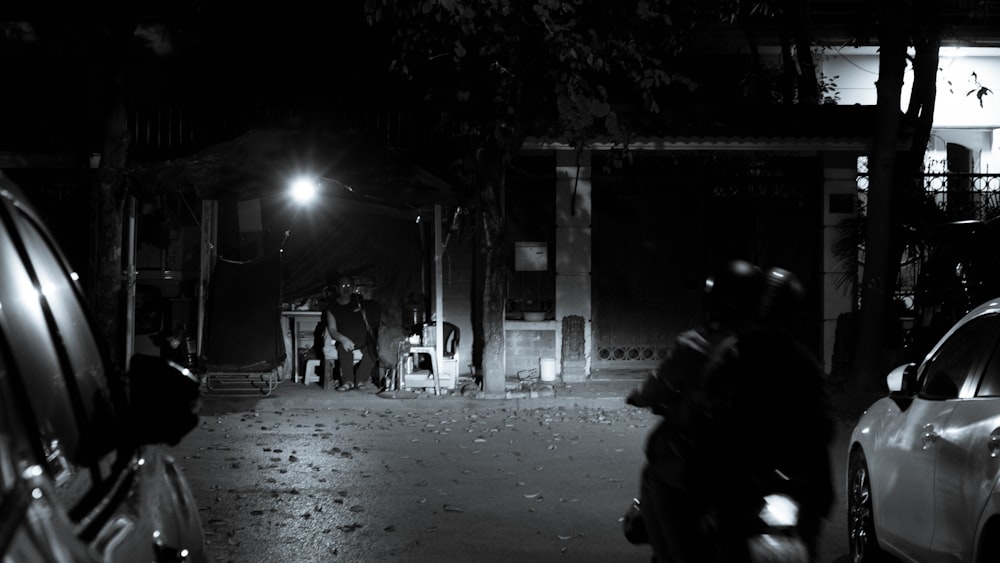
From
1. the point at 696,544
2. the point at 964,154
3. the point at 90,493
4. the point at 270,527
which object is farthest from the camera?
the point at 964,154

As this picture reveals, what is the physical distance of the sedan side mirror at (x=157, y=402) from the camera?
2.55m

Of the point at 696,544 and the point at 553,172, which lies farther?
the point at 553,172

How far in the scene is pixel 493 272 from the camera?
47.8ft

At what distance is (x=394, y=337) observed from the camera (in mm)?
14484

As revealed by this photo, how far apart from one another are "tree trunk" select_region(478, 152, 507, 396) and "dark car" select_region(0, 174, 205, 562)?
11.5m

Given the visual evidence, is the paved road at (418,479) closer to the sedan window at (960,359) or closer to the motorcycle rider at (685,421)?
the sedan window at (960,359)

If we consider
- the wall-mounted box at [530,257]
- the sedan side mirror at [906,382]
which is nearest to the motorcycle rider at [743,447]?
the sedan side mirror at [906,382]

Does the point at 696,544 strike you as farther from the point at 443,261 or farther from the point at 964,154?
the point at 964,154

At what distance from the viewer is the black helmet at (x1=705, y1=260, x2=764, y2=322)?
4047 mm

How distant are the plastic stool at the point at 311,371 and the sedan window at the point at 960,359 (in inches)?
431

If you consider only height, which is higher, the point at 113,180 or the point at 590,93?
the point at 590,93

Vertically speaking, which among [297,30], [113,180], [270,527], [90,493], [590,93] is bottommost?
[270,527]

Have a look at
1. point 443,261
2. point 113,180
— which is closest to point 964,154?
point 443,261

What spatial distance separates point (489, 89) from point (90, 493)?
478 inches
